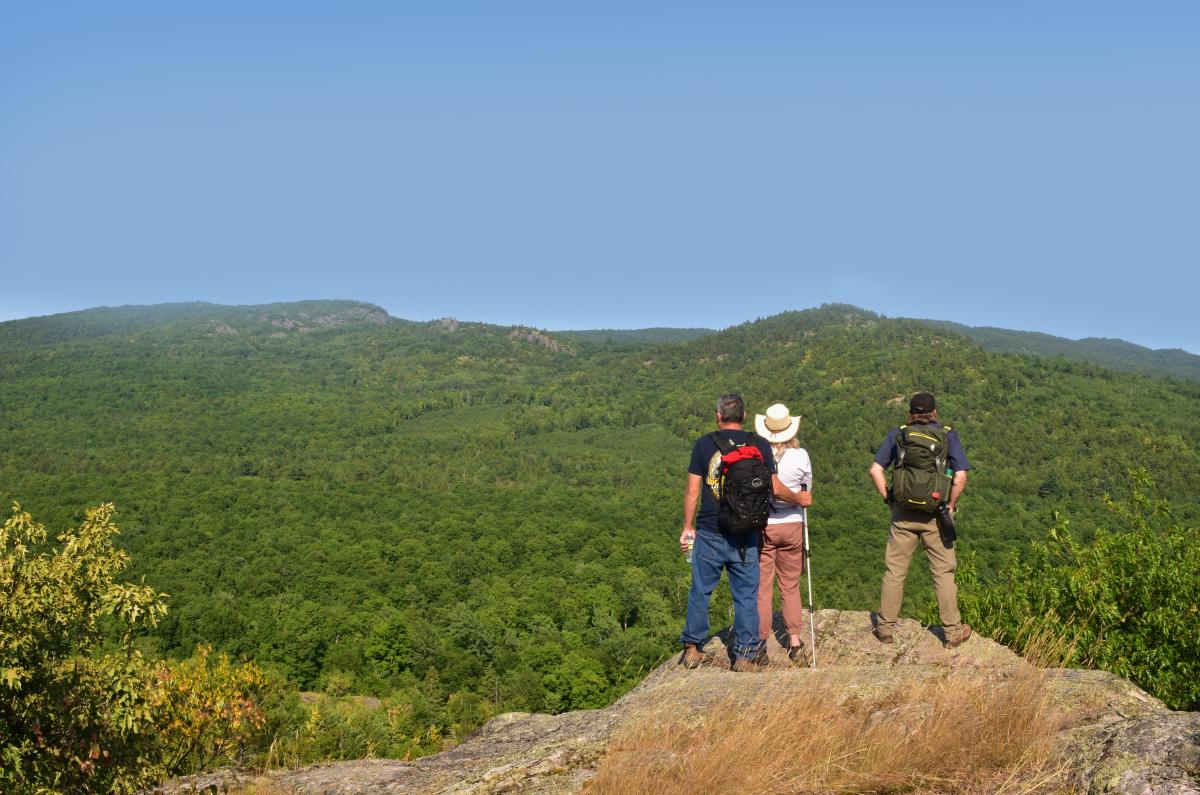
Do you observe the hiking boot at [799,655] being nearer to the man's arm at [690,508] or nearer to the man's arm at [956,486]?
the man's arm at [690,508]

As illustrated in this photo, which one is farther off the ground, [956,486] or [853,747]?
[956,486]

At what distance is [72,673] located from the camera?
5.60 meters

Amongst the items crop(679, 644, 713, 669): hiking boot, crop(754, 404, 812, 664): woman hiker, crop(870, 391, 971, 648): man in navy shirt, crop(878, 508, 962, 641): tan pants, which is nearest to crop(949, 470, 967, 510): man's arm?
crop(870, 391, 971, 648): man in navy shirt

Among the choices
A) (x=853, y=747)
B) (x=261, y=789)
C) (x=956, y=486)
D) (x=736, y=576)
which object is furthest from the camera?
(x=956, y=486)

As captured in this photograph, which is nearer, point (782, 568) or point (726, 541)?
point (726, 541)

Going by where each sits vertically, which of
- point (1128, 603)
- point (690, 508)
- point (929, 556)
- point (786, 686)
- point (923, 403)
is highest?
point (923, 403)

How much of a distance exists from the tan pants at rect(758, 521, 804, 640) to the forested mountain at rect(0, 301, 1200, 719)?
22.7 m

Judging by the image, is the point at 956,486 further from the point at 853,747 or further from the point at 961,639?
the point at 853,747

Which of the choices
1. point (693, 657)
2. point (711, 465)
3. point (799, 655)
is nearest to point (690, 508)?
point (711, 465)

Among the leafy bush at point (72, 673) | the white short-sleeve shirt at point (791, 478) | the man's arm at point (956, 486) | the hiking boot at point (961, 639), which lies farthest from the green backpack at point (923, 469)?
the leafy bush at point (72, 673)

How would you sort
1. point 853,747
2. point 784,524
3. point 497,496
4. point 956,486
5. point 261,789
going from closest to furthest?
point 853,747 < point 261,789 < point 956,486 < point 784,524 < point 497,496

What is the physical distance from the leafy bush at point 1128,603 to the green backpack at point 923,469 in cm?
403

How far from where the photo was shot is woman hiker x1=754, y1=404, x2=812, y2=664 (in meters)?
6.32

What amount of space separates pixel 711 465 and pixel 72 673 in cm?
535
